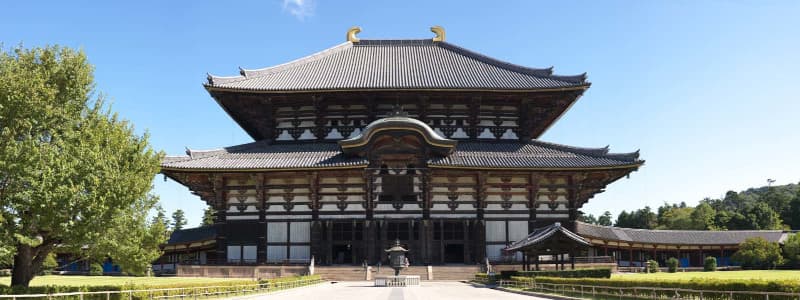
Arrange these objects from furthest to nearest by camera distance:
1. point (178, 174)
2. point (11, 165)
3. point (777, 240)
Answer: point (777, 240), point (178, 174), point (11, 165)

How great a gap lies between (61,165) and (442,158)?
26.1 meters

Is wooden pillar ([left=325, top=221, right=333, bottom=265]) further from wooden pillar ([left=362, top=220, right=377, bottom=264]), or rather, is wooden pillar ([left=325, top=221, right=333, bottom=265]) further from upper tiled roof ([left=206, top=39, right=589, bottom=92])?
upper tiled roof ([left=206, top=39, right=589, bottom=92])

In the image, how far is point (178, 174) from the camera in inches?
1657

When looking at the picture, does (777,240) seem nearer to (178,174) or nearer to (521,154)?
(521,154)

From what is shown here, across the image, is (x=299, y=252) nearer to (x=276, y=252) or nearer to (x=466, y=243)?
(x=276, y=252)

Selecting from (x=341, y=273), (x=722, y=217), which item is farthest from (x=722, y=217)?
(x=341, y=273)

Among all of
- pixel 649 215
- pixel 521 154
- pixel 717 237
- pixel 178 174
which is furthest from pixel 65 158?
pixel 649 215

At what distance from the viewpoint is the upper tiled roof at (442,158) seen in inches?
1606

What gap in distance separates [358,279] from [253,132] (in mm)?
20006

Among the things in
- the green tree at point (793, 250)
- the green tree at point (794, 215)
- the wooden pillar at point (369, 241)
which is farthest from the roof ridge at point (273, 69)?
the green tree at point (794, 215)

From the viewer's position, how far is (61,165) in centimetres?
2014

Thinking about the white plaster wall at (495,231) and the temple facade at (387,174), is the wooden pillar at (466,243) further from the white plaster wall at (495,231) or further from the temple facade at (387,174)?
the white plaster wall at (495,231)

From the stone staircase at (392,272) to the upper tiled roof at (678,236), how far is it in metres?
18.6

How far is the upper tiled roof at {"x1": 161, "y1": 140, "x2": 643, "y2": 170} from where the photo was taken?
1606 inches
